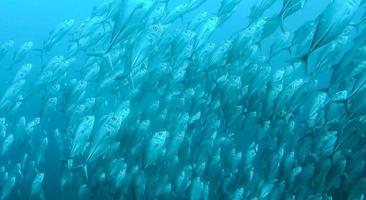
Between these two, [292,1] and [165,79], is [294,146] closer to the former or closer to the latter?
[165,79]

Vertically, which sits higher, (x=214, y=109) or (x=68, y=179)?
(x=68, y=179)

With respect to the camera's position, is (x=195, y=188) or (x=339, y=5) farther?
(x=195, y=188)

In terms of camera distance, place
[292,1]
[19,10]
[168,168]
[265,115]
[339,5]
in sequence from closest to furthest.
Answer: [339,5] → [292,1] → [265,115] → [168,168] → [19,10]

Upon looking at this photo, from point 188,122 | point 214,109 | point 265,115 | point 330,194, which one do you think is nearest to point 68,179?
point 188,122

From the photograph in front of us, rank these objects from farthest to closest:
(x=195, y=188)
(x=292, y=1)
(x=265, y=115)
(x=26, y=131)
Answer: (x=26, y=131)
(x=195, y=188)
(x=265, y=115)
(x=292, y=1)

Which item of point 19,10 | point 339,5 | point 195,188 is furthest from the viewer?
point 19,10

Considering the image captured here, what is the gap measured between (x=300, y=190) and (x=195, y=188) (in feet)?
5.18

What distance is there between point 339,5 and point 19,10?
27.2 meters

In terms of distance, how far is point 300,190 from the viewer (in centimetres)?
614

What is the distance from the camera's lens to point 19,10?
26.9m

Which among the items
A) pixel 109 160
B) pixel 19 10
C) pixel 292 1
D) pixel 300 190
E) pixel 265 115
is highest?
pixel 19 10

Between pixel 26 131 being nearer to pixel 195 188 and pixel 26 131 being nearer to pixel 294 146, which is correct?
pixel 195 188

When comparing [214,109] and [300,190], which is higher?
[214,109]

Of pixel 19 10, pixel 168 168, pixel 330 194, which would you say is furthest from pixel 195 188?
pixel 19 10
